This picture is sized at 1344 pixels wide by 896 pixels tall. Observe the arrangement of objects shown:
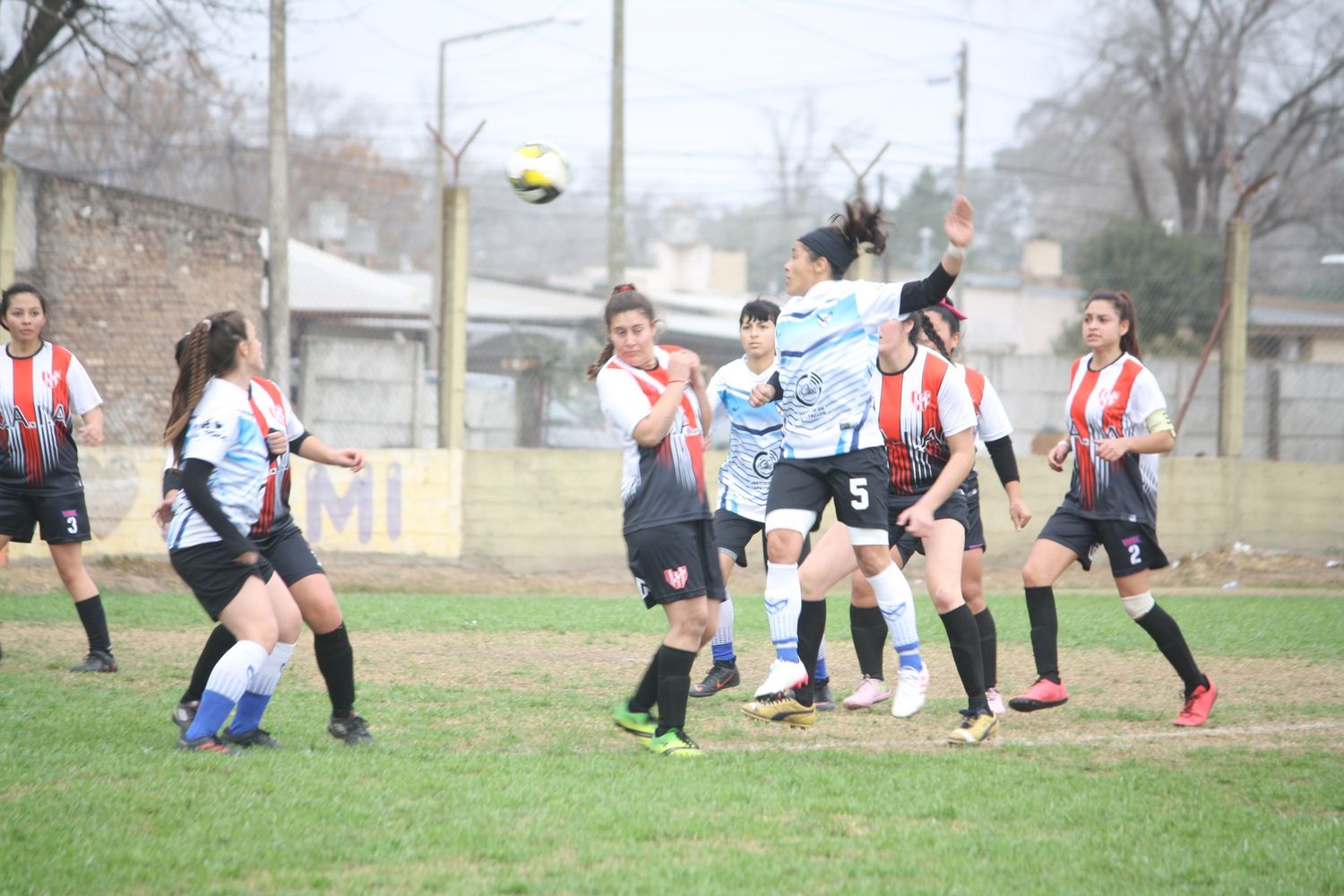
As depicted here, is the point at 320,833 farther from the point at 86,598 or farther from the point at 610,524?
the point at 610,524

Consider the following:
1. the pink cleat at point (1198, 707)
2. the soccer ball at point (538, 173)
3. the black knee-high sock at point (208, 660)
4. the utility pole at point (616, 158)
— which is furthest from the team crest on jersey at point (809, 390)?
the utility pole at point (616, 158)

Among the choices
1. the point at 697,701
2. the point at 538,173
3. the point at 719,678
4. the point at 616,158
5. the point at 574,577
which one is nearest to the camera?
the point at 697,701

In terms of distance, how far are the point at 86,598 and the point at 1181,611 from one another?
9059 mm

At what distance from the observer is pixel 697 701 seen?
725 cm

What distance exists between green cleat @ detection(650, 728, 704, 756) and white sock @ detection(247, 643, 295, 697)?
1.64 m

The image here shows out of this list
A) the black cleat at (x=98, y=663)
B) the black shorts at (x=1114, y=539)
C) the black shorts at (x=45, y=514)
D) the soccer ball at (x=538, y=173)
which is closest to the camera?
the black shorts at (x=1114, y=539)

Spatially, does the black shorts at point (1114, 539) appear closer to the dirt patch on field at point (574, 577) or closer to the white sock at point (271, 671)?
the white sock at point (271, 671)

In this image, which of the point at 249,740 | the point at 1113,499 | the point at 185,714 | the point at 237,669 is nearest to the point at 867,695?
the point at 1113,499

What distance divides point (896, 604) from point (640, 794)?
1966 millimetres

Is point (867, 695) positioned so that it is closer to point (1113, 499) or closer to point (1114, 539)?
point (1114, 539)

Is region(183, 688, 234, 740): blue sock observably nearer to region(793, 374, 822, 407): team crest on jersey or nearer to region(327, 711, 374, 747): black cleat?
region(327, 711, 374, 747): black cleat

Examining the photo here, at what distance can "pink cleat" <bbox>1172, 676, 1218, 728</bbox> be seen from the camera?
6.51m

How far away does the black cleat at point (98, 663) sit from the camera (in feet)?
25.4

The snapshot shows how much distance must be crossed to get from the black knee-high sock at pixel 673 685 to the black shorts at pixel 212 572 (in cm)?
A: 177
